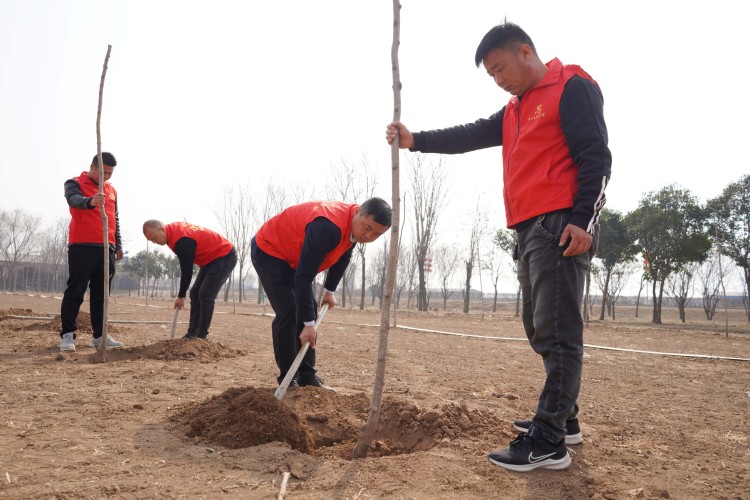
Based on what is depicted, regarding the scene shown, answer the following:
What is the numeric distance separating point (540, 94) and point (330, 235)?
1424 mm

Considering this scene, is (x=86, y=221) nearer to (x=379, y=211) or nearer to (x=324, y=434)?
(x=379, y=211)

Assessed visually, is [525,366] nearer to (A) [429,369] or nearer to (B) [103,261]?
(A) [429,369]

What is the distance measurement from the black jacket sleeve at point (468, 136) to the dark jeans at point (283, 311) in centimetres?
134

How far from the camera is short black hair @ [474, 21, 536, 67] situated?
7.48ft

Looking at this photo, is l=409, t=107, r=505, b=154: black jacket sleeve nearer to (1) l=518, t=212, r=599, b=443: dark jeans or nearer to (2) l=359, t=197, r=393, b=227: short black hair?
(2) l=359, t=197, r=393, b=227: short black hair

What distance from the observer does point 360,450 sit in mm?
2273

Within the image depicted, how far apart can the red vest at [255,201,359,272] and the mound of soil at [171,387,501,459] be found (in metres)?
0.91

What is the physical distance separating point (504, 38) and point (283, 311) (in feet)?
7.09

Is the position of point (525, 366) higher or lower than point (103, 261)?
lower

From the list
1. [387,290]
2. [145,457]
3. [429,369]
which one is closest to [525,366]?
[429,369]

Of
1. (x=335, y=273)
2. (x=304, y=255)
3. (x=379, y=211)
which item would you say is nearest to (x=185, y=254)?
(x=335, y=273)

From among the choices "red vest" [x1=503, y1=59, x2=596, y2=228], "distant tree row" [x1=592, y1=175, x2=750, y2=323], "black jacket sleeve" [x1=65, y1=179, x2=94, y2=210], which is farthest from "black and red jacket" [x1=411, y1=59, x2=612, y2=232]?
"distant tree row" [x1=592, y1=175, x2=750, y2=323]

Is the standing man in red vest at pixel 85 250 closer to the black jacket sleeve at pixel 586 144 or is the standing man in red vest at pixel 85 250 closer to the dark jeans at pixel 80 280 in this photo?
the dark jeans at pixel 80 280

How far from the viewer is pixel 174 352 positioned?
4.82m
